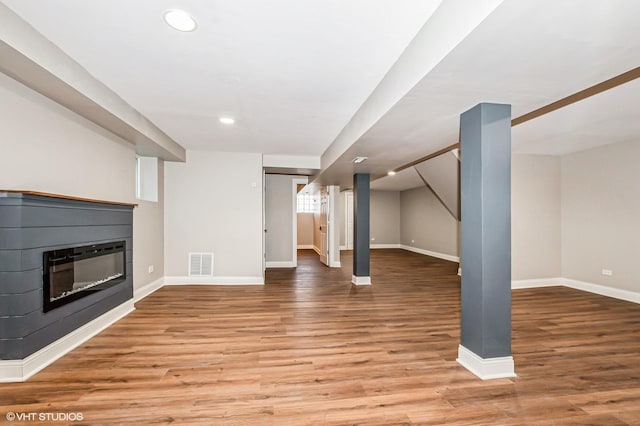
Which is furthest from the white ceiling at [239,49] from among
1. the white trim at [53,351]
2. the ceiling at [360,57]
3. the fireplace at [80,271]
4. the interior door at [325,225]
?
the interior door at [325,225]

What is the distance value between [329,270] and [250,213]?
2641 millimetres

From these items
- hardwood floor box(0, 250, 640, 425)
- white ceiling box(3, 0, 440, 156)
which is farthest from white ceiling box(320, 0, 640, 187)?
hardwood floor box(0, 250, 640, 425)

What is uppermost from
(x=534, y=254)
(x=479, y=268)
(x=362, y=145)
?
(x=362, y=145)

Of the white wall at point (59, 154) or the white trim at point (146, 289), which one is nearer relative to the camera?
the white wall at point (59, 154)

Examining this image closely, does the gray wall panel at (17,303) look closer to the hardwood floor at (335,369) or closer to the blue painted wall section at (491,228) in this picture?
the hardwood floor at (335,369)

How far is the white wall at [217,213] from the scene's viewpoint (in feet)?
17.1

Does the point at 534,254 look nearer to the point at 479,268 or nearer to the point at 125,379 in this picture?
the point at 479,268

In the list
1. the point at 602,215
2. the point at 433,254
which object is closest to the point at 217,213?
the point at 602,215

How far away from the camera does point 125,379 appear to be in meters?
2.20

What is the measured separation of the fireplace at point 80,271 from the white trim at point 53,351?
0.34 metres

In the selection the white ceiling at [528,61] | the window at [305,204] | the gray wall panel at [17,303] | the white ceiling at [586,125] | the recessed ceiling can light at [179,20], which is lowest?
the gray wall panel at [17,303]

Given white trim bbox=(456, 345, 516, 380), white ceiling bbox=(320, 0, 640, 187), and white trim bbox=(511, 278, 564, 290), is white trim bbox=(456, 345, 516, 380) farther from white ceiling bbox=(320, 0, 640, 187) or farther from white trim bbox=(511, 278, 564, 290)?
white trim bbox=(511, 278, 564, 290)

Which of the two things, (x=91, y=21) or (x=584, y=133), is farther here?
(x=584, y=133)

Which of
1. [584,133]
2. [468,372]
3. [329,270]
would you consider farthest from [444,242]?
[468,372]
